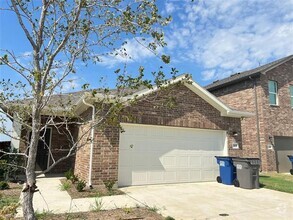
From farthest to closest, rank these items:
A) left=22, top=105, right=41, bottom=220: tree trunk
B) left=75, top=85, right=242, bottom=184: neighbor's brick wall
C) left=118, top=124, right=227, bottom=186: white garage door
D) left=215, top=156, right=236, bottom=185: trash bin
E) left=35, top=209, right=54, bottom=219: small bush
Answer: left=215, top=156, right=236, bottom=185: trash bin
left=118, top=124, right=227, bottom=186: white garage door
left=75, top=85, right=242, bottom=184: neighbor's brick wall
left=35, top=209, right=54, bottom=219: small bush
left=22, top=105, right=41, bottom=220: tree trunk

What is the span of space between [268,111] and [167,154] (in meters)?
9.34

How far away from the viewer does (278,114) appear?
1706 cm

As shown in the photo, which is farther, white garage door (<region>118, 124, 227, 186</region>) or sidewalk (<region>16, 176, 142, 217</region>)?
white garage door (<region>118, 124, 227, 186</region>)

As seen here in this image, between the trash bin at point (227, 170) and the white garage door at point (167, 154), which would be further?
the trash bin at point (227, 170)

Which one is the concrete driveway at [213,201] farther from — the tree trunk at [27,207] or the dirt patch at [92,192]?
the tree trunk at [27,207]

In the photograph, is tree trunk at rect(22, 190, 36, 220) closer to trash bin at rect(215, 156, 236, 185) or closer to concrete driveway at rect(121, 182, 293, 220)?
concrete driveway at rect(121, 182, 293, 220)

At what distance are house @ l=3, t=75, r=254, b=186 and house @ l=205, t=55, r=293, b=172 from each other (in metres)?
4.64

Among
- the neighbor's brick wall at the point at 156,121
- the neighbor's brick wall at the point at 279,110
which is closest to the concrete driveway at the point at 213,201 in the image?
the neighbor's brick wall at the point at 156,121

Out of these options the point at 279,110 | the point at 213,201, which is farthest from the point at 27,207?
the point at 279,110

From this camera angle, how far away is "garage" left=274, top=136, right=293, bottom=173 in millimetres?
16500

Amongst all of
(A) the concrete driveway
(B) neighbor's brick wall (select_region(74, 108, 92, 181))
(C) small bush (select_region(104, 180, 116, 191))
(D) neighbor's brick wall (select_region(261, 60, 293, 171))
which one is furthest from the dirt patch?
(D) neighbor's brick wall (select_region(261, 60, 293, 171))

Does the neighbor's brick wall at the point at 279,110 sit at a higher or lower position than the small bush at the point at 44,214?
higher

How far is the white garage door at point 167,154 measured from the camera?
984 centimetres

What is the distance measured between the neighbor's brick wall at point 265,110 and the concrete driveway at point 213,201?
7.40 m
